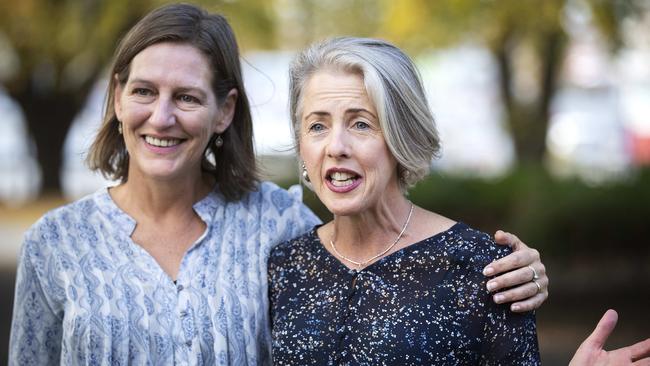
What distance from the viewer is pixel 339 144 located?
3088 millimetres

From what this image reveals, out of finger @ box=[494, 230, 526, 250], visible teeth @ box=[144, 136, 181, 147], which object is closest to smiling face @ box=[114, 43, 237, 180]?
visible teeth @ box=[144, 136, 181, 147]

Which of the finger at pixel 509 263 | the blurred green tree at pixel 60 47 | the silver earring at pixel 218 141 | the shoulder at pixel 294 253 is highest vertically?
the blurred green tree at pixel 60 47

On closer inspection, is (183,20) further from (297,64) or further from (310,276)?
(310,276)

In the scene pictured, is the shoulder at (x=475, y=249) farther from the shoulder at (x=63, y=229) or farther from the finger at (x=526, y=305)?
the shoulder at (x=63, y=229)

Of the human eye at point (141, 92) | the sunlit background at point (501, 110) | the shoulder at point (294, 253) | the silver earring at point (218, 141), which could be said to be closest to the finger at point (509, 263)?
the shoulder at point (294, 253)

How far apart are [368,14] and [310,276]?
632 inches

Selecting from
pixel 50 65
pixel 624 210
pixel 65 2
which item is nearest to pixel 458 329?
pixel 624 210

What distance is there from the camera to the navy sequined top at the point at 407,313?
3018 mm

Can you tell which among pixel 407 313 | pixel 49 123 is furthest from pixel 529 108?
pixel 407 313

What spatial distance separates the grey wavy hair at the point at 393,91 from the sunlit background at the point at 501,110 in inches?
20.0

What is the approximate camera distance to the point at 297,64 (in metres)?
3.38

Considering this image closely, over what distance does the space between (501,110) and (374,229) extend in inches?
530

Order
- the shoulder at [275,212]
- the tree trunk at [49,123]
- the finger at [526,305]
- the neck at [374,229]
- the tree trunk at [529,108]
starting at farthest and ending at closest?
the tree trunk at [49,123], the tree trunk at [529,108], the shoulder at [275,212], the neck at [374,229], the finger at [526,305]

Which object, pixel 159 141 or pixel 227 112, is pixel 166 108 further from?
pixel 227 112
